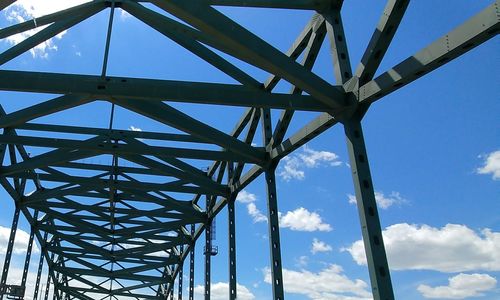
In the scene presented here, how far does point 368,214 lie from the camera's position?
7035 millimetres

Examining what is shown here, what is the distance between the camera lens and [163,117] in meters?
10.3

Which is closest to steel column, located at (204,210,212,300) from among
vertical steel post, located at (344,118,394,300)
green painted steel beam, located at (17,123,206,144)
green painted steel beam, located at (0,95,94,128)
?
green painted steel beam, located at (17,123,206,144)

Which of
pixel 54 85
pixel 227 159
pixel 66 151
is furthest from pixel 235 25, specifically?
pixel 66 151

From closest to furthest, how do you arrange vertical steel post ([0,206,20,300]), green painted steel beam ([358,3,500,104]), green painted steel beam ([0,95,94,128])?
green painted steel beam ([358,3,500,104])
green painted steel beam ([0,95,94,128])
vertical steel post ([0,206,20,300])

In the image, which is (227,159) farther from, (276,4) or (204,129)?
(276,4)

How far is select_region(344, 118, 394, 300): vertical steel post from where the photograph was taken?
6.57m

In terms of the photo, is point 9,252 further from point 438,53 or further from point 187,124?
point 438,53

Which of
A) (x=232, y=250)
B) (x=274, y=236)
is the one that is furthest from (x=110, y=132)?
(x=274, y=236)

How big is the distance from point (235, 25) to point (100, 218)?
19677mm

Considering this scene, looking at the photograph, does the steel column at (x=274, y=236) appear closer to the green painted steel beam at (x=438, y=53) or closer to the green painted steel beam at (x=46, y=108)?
the green painted steel beam at (x=438, y=53)

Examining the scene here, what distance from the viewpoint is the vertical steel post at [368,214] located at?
21.5ft

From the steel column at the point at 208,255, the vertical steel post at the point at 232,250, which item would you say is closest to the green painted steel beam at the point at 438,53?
the vertical steel post at the point at 232,250

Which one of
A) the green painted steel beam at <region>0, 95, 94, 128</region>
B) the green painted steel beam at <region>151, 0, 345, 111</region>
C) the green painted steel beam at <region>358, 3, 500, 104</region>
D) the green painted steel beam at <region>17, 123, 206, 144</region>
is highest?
the green painted steel beam at <region>17, 123, 206, 144</region>

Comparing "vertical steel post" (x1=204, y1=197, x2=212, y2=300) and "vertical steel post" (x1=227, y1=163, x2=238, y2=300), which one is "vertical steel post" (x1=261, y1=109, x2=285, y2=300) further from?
"vertical steel post" (x1=204, y1=197, x2=212, y2=300)
